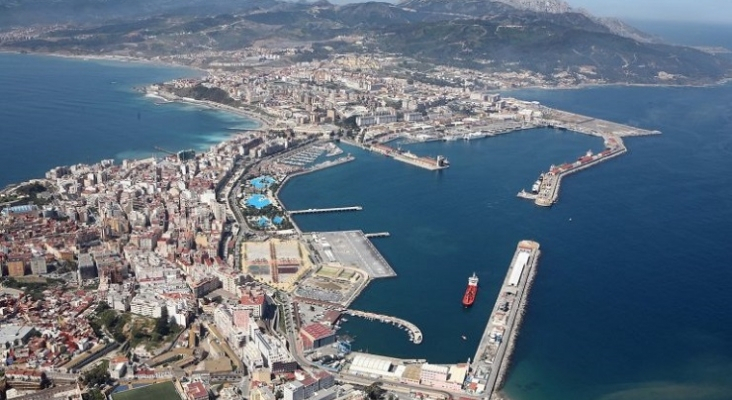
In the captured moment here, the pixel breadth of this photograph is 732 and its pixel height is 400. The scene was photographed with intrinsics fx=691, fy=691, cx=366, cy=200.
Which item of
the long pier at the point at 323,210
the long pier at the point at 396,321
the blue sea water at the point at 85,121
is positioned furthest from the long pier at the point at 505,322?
the blue sea water at the point at 85,121

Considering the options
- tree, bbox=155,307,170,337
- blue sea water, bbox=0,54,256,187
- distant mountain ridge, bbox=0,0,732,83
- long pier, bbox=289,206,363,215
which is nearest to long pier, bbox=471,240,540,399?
long pier, bbox=289,206,363,215

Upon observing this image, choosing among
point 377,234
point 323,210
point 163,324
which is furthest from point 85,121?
point 163,324

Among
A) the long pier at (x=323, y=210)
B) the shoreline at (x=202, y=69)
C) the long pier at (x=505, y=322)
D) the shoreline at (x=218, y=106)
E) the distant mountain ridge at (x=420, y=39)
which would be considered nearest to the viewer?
the long pier at (x=505, y=322)

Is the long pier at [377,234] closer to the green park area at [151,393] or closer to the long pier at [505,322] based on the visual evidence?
the long pier at [505,322]

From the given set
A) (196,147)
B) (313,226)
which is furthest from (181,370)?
(196,147)

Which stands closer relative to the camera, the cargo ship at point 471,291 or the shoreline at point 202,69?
the cargo ship at point 471,291

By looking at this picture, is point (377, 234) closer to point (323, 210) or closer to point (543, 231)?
point (323, 210)
